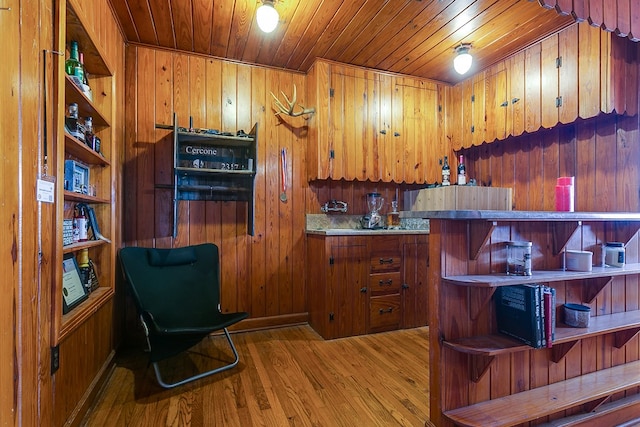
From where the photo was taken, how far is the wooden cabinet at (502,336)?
1.39 m

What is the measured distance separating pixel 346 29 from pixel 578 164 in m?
2.12

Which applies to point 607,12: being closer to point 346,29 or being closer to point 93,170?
point 346,29

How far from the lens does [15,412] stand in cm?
100

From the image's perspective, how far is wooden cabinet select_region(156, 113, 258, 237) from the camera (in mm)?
2504

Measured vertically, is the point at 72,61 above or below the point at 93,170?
above

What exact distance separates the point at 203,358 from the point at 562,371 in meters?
2.32

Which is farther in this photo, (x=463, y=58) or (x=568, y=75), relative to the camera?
(x=463, y=58)

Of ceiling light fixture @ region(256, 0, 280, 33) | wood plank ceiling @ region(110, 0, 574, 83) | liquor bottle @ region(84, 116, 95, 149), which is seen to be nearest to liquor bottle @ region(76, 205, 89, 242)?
liquor bottle @ region(84, 116, 95, 149)

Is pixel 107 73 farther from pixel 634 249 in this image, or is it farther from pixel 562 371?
pixel 634 249

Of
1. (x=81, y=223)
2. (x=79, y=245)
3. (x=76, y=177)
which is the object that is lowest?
(x=79, y=245)

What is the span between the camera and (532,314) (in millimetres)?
1362

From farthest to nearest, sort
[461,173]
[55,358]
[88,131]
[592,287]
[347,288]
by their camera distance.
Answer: [461,173], [347,288], [88,131], [592,287], [55,358]

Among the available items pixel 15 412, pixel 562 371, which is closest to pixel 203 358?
pixel 15 412

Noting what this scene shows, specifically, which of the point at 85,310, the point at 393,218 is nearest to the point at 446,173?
the point at 393,218
